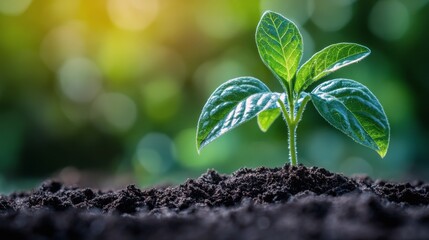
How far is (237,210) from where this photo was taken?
1250 millimetres

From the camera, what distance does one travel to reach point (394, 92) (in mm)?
4699

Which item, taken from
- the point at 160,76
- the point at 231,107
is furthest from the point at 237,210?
the point at 160,76

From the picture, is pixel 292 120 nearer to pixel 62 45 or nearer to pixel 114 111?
pixel 114 111

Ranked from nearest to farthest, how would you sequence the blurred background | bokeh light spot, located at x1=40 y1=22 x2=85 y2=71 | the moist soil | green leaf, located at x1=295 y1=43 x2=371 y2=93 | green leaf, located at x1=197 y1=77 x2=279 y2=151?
the moist soil < green leaf, located at x1=197 y1=77 x2=279 y2=151 < green leaf, located at x1=295 y1=43 x2=371 y2=93 < the blurred background < bokeh light spot, located at x1=40 y1=22 x2=85 y2=71

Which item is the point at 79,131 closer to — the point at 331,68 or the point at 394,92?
the point at 394,92

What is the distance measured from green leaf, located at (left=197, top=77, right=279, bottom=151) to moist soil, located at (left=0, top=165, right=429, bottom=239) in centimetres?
16

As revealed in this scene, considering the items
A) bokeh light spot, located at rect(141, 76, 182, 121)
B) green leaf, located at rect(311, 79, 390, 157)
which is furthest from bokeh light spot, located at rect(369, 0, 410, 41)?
green leaf, located at rect(311, 79, 390, 157)

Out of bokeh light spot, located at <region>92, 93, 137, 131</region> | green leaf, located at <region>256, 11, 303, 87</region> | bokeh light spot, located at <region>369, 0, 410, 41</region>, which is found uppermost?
bokeh light spot, located at <region>92, 93, 137, 131</region>

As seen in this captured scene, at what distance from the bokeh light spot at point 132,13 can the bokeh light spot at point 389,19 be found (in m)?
1.74

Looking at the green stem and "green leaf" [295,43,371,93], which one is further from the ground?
"green leaf" [295,43,371,93]

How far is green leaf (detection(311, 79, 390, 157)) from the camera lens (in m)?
1.54

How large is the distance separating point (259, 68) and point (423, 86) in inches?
49.4

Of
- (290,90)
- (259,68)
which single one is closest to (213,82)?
(259,68)

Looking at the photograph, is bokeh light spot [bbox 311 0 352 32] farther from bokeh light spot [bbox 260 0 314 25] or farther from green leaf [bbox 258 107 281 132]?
green leaf [bbox 258 107 281 132]
